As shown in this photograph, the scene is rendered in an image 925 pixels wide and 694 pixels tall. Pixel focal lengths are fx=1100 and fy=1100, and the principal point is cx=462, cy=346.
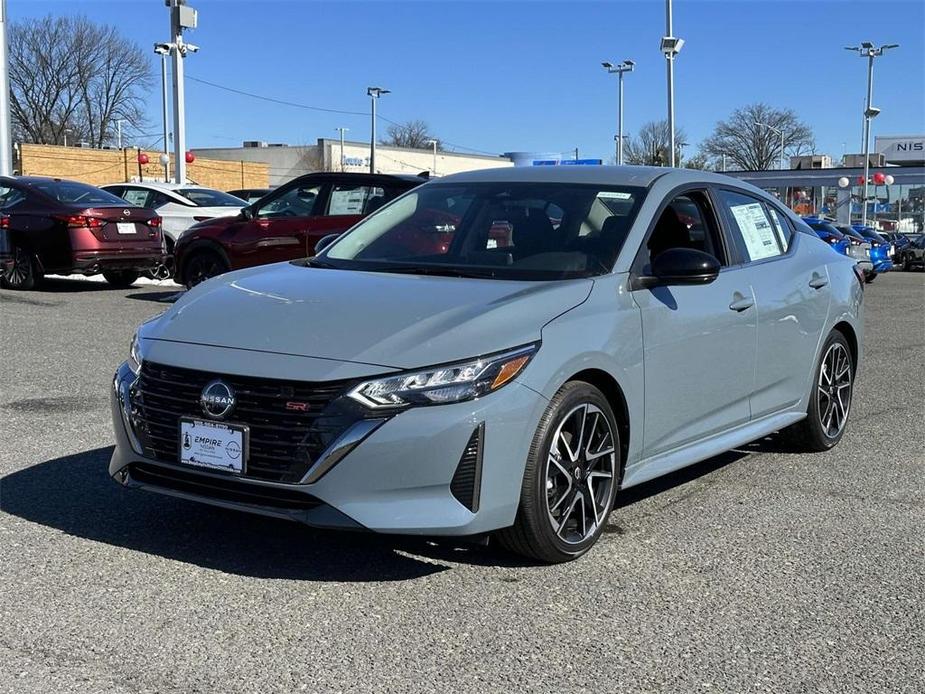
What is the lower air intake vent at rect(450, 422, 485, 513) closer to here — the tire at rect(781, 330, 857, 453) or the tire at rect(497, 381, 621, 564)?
the tire at rect(497, 381, 621, 564)

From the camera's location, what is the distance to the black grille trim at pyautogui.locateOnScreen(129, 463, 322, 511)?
3883mm

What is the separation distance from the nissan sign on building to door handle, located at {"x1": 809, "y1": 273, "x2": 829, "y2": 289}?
304 ft

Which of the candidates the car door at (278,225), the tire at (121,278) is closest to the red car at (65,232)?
the tire at (121,278)

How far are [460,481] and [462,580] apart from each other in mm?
485

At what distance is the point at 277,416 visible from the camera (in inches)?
152

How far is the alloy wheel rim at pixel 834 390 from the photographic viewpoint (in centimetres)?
646

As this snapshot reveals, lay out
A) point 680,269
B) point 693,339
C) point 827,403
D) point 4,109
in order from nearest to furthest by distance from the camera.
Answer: point 680,269 < point 693,339 < point 827,403 < point 4,109

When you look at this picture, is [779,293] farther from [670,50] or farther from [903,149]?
[903,149]


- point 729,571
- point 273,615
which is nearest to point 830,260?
point 729,571

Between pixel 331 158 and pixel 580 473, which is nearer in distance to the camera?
pixel 580 473

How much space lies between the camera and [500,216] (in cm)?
532

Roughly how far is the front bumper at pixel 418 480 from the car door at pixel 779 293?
2122 mm

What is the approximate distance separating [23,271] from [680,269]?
1218 cm

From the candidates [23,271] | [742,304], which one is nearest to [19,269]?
[23,271]
